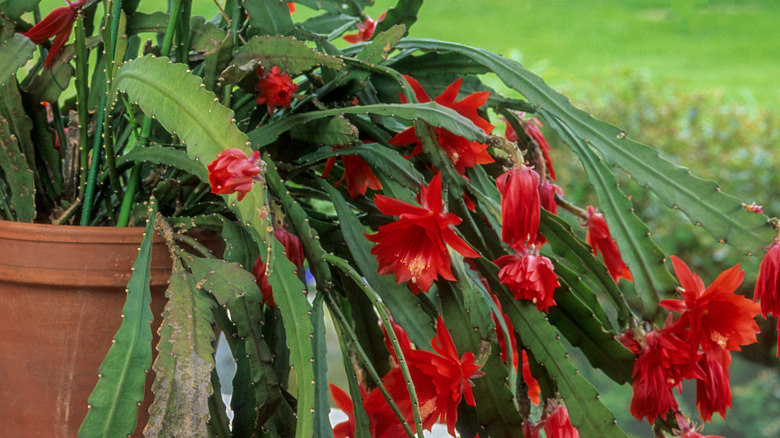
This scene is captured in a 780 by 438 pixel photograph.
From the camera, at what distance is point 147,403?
55 cm

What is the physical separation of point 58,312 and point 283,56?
0.24m

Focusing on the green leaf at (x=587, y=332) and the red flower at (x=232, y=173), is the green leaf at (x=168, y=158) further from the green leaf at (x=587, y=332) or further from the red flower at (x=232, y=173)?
the green leaf at (x=587, y=332)

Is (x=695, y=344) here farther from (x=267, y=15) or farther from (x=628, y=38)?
(x=628, y=38)

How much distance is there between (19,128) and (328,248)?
0.27 m

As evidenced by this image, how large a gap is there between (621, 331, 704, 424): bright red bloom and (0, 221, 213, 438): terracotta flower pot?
1.13 ft

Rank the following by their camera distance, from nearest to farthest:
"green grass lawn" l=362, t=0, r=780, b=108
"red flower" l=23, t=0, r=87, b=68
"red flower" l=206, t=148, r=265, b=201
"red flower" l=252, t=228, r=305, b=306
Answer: "red flower" l=206, t=148, r=265, b=201, "red flower" l=252, t=228, r=305, b=306, "red flower" l=23, t=0, r=87, b=68, "green grass lawn" l=362, t=0, r=780, b=108

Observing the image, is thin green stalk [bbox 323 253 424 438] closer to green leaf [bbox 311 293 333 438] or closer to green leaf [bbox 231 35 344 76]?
green leaf [bbox 311 293 333 438]

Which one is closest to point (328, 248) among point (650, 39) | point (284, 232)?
point (284, 232)

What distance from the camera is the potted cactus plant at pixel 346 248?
0.45 m

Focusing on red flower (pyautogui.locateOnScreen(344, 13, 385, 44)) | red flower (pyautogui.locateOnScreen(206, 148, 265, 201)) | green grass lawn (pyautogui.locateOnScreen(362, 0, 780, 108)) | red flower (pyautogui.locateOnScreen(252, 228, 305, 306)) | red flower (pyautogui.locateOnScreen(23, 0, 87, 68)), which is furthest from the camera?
green grass lawn (pyautogui.locateOnScreen(362, 0, 780, 108))

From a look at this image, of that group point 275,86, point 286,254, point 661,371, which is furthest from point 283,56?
point 661,371

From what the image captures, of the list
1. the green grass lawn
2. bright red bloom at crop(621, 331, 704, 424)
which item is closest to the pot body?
bright red bloom at crop(621, 331, 704, 424)

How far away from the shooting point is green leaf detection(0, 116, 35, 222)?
56 centimetres

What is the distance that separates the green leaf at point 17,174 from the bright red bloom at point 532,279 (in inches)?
14.4
